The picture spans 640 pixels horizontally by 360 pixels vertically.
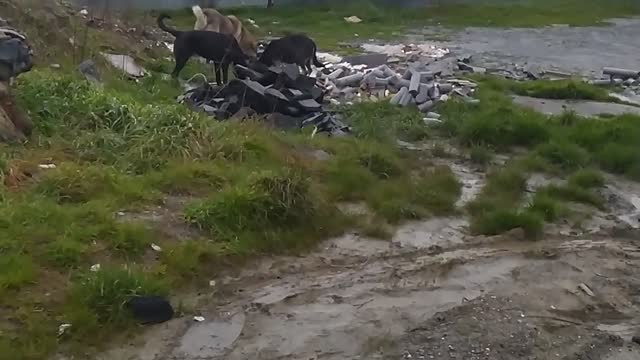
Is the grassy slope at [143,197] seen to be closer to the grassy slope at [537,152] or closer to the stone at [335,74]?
the grassy slope at [537,152]

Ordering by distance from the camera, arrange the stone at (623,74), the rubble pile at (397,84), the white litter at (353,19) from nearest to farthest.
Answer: the rubble pile at (397,84) < the stone at (623,74) < the white litter at (353,19)

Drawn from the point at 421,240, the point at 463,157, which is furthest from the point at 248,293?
the point at 463,157

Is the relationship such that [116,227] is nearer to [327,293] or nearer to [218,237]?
[218,237]

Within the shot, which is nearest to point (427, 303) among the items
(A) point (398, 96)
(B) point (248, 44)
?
(A) point (398, 96)

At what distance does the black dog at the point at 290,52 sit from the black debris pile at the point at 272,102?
5.88 ft

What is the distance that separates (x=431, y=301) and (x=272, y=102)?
164 inches

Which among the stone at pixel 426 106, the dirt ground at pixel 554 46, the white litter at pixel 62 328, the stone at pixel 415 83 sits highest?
the white litter at pixel 62 328

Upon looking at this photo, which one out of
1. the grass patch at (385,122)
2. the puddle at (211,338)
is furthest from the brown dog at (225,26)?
the puddle at (211,338)

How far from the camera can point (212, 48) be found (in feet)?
34.0

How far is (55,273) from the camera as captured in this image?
4406mm

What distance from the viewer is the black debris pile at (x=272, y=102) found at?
26.3 ft

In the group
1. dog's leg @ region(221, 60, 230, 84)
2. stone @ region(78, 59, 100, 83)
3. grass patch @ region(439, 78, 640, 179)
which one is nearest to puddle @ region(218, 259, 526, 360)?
grass patch @ region(439, 78, 640, 179)

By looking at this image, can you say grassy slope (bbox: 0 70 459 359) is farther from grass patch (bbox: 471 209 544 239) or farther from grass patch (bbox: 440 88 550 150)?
grass patch (bbox: 440 88 550 150)

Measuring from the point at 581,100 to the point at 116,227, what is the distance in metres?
7.37
